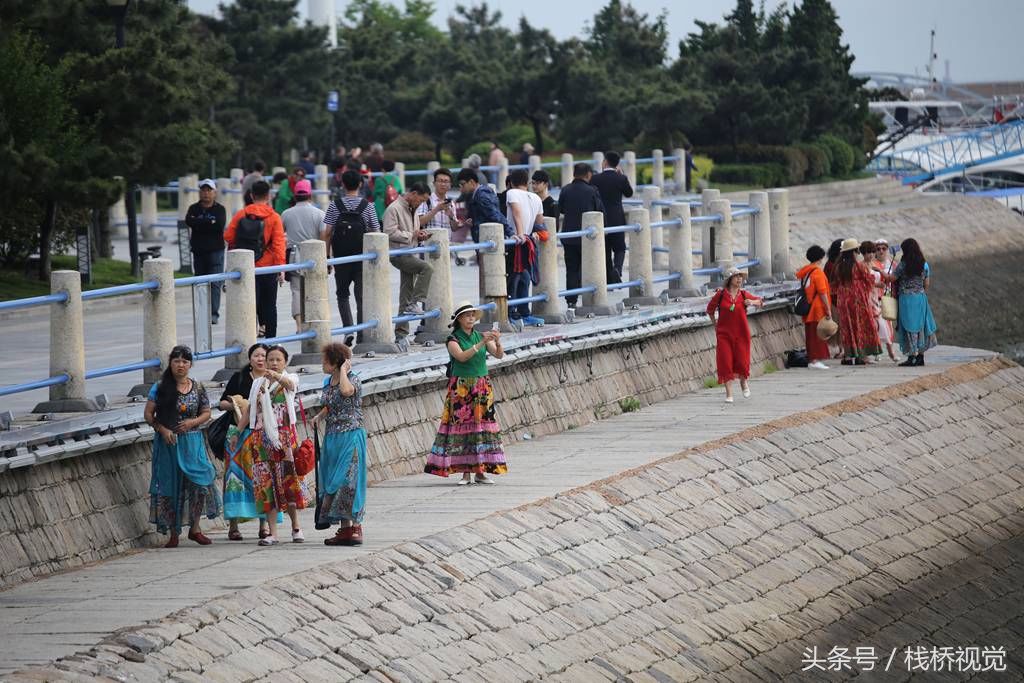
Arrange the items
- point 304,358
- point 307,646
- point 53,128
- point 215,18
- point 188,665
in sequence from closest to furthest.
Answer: point 188,665
point 307,646
point 304,358
point 53,128
point 215,18

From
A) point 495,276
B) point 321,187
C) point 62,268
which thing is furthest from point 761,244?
point 321,187

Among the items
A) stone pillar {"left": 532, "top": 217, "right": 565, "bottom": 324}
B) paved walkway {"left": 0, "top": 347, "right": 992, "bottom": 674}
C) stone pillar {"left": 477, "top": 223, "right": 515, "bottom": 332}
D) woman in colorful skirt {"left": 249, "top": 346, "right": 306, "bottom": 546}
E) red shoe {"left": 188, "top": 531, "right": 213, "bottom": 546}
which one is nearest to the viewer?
paved walkway {"left": 0, "top": 347, "right": 992, "bottom": 674}

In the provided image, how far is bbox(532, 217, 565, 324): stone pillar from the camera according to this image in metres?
20.9

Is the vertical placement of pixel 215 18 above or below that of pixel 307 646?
above

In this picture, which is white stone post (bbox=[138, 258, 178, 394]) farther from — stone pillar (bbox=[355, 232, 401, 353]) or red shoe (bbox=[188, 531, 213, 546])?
stone pillar (bbox=[355, 232, 401, 353])

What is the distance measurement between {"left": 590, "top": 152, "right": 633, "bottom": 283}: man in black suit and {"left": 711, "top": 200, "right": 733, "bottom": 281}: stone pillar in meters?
1.70

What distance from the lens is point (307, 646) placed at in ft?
38.2

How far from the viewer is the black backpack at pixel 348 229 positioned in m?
19.0

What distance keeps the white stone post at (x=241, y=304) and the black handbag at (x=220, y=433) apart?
94.7 inches

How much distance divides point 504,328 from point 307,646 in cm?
882

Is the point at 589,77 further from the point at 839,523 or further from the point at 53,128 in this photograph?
the point at 839,523

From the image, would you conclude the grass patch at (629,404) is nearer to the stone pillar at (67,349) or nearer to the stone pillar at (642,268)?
the stone pillar at (642,268)

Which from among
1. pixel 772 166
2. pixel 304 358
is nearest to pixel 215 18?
pixel 772 166

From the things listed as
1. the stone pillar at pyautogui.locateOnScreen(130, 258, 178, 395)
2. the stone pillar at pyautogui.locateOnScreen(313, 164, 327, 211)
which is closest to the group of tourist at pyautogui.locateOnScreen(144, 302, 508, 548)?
the stone pillar at pyautogui.locateOnScreen(130, 258, 178, 395)
